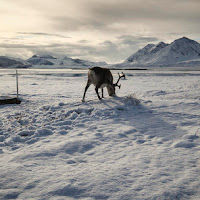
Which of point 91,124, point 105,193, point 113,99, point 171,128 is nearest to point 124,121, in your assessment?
point 91,124

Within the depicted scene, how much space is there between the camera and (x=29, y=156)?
174 inches

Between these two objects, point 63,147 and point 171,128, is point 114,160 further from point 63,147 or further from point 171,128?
point 171,128

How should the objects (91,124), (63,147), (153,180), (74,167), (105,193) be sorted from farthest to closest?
1. (91,124)
2. (63,147)
3. (74,167)
4. (153,180)
5. (105,193)

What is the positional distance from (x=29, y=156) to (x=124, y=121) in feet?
11.7

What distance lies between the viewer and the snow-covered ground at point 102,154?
3.18 meters

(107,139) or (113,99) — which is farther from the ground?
(113,99)

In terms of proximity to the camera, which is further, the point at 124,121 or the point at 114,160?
the point at 124,121

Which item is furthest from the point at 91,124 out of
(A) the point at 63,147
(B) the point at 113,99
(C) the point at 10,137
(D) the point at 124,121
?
(B) the point at 113,99

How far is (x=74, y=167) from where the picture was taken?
3898mm

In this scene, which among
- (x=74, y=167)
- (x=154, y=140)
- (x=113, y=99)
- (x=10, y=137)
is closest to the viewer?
(x=74, y=167)

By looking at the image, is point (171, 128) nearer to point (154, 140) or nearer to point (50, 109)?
point (154, 140)

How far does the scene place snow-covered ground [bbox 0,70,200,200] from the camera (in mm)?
3178

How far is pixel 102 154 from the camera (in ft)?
14.7

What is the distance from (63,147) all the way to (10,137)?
185 cm
